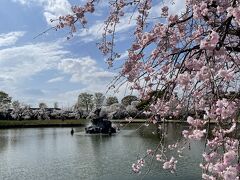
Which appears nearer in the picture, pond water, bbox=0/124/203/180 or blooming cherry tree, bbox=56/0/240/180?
blooming cherry tree, bbox=56/0/240/180

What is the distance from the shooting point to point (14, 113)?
69375mm

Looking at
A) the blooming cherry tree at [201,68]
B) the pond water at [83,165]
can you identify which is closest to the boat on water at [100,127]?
the pond water at [83,165]

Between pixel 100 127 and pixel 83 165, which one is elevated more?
pixel 100 127

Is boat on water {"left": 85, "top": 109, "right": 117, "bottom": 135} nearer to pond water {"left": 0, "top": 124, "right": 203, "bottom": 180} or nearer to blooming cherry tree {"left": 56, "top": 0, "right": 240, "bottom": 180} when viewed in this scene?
pond water {"left": 0, "top": 124, "right": 203, "bottom": 180}

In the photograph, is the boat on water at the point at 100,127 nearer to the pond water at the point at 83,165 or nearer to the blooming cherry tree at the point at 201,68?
the pond water at the point at 83,165

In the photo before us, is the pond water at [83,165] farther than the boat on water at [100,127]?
→ No

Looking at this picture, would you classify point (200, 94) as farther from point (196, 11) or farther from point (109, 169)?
point (109, 169)

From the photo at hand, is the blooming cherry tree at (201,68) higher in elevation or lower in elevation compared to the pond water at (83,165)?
higher

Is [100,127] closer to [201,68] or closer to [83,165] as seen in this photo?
[83,165]

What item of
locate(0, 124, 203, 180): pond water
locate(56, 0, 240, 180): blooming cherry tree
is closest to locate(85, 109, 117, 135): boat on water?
locate(0, 124, 203, 180): pond water

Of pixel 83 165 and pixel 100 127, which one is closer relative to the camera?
pixel 83 165

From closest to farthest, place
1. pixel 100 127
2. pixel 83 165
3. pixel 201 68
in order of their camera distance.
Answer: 1. pixel 201 68
2. pixel 83 165
3. pixel 100 127

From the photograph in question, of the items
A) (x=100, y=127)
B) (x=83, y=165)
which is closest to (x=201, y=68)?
(x=83, y=165)

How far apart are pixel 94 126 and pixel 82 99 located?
136 feet
